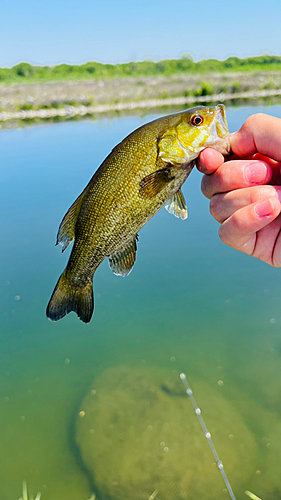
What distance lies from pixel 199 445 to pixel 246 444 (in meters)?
0.59

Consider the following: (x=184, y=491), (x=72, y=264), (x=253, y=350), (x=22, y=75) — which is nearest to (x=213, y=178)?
(x=72, y=264)

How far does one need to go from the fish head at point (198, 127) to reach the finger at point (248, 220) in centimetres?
46

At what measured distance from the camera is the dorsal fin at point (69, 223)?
2.40 meters

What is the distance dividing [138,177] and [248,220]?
2.32 ft

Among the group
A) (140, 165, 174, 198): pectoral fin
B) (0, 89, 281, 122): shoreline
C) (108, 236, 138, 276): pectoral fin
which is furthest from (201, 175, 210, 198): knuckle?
(0, 89, 281, 122): shoreline

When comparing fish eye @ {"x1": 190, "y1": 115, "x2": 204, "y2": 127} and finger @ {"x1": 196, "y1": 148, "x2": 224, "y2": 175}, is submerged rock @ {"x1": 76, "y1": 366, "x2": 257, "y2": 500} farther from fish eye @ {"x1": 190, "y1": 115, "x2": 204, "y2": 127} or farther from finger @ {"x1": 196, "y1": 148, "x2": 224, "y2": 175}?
fish eye @ {"x1": 190, "y1": 115, "x2": 204, "y2": 127}

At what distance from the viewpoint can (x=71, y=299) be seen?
2525 mm

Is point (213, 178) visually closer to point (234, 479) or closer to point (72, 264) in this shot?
point (72, 264)

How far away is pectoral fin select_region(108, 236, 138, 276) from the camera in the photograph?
245 centimetres

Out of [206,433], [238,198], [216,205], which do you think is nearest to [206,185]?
[216,205]

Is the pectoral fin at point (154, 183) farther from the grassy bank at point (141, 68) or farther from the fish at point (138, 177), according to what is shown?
the grassy bank at point (141, 68)

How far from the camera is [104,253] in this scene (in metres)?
2.41

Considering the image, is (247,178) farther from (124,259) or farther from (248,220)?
(124,259)

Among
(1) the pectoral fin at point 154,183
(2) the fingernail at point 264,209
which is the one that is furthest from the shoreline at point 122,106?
(2) the fingernail at point 264,209
